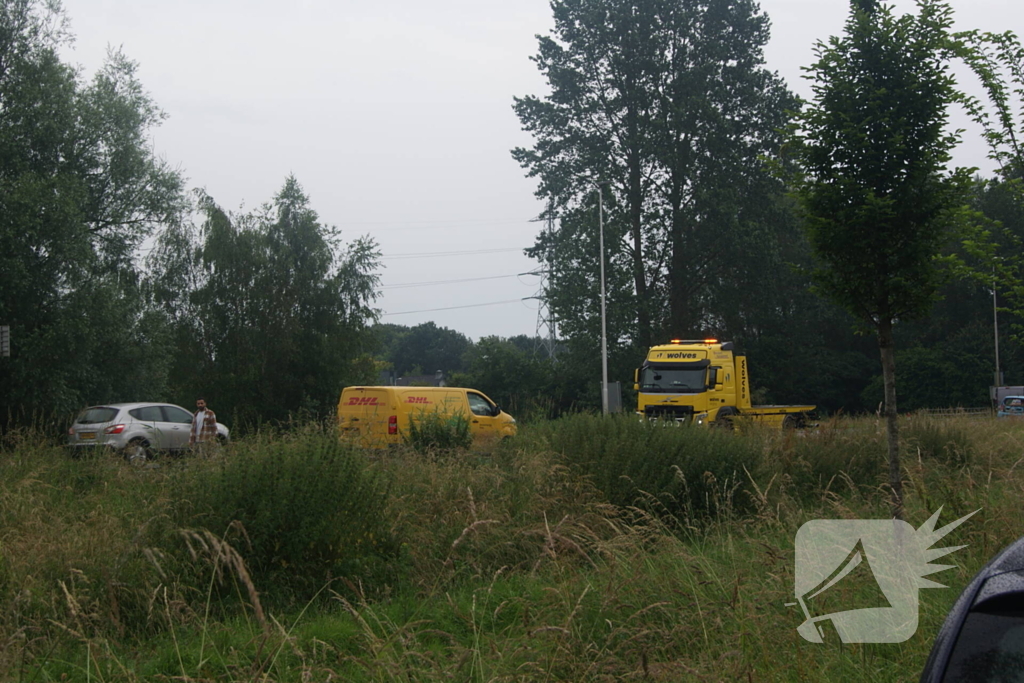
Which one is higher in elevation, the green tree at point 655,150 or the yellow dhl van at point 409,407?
the green tree at point 655,150

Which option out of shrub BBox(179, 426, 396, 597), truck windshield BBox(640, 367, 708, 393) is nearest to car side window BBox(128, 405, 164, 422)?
truck windshield BBox(640, 367, 708, 393)

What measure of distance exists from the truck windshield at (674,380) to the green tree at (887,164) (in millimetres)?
15704

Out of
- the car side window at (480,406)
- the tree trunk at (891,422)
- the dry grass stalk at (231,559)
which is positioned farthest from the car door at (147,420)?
the dry grass stalk at (231,559)

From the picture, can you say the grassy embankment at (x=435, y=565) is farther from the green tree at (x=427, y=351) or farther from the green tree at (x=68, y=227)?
the green tree at (x=427, y=351)

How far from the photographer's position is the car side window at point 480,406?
21.9 metres

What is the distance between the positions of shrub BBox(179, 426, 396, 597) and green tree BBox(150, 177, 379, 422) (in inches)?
1160

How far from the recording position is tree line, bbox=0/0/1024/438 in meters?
25.1

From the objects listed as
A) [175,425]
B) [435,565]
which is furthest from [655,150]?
[435,565]

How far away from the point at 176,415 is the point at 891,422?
65.4ft

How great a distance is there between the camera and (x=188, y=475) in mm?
7852

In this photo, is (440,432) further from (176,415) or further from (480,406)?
(176,415)

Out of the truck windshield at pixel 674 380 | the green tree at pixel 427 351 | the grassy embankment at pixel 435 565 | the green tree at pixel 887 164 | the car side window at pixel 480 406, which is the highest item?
the green tree at pixel 427 351

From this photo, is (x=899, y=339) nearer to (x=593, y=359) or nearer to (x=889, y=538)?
(x=593, y=359)

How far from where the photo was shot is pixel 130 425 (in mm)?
21297
